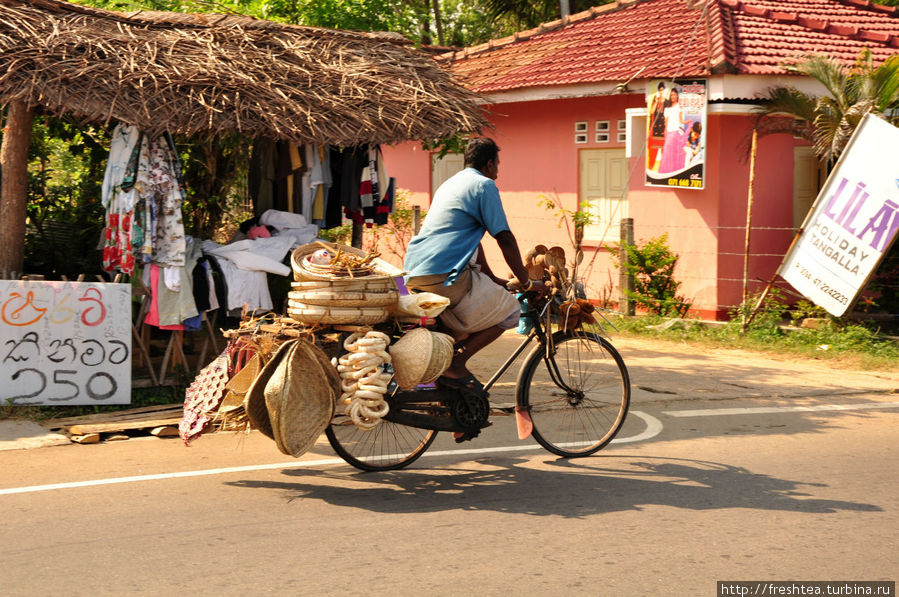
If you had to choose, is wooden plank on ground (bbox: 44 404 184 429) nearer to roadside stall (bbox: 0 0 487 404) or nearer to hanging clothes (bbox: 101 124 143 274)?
roadside stall (bbox: 0 0 487 404)

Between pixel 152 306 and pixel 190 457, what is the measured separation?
2.12 metres

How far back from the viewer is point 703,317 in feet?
43.9

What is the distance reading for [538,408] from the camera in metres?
6.60

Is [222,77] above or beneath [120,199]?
above

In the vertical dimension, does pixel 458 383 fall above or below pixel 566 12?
below

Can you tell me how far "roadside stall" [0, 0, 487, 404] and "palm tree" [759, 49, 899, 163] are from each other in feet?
14.1

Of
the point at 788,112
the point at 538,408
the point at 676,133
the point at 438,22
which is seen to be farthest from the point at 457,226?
the point at 438,22

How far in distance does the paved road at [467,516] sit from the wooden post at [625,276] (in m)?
5.87

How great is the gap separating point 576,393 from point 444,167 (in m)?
12.3

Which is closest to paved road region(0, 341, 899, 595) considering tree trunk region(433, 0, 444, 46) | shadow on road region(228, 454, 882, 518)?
shadow on road region(228, 454, 882, 518)

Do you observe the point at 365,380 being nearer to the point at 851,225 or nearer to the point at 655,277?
the point at 851,225

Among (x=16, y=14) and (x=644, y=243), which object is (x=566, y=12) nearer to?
(x=644, y=243)

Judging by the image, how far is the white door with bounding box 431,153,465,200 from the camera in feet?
60.3

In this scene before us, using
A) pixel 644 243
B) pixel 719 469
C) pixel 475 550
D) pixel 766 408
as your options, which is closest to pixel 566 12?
pixel 644 243
